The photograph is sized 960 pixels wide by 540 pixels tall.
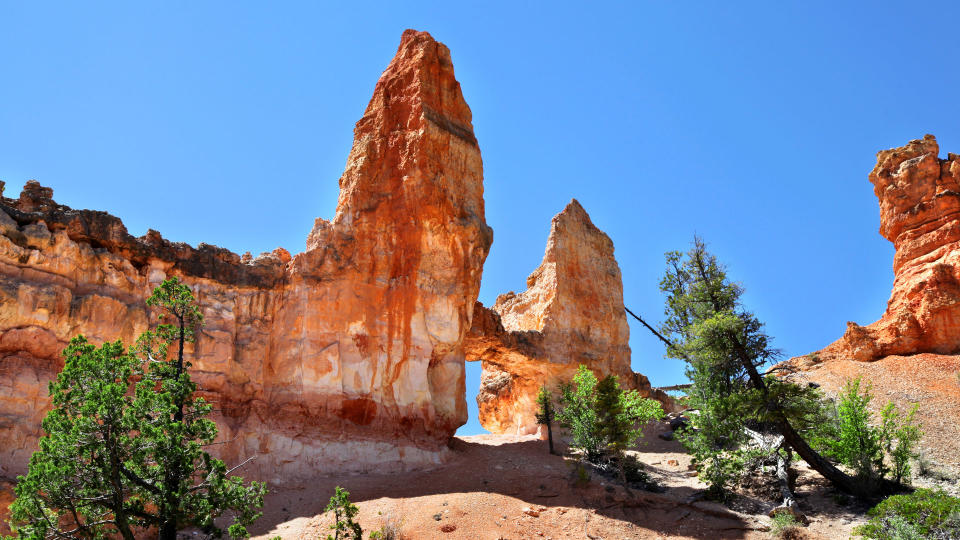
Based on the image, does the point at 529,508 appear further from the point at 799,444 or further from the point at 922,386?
the point at 922,386

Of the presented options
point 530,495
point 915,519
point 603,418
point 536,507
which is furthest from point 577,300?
point 915,519

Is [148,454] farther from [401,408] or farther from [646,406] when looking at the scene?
[646,406]

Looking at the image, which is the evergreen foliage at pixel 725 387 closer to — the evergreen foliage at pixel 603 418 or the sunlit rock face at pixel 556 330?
the evergreen foliage at pixel 603 418

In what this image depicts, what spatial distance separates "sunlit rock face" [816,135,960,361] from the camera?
39.1 metres

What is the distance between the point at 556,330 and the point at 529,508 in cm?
1455

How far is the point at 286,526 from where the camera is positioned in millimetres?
18250

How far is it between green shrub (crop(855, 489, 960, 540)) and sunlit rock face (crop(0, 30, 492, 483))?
1397 cm

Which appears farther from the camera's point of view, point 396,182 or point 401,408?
point 396,182


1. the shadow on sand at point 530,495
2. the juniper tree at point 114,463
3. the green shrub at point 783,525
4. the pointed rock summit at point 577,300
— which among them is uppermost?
the pointed rock summit at point 577,300

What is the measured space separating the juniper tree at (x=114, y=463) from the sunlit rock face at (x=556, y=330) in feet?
60.0

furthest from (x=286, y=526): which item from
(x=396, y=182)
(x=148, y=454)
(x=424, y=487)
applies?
(x=396, y=182)

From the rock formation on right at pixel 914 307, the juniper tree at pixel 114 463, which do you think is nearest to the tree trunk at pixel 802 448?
the rock formation on right at pixel 914 307

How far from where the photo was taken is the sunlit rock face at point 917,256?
39062 mm

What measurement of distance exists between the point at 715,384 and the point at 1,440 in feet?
70.2
